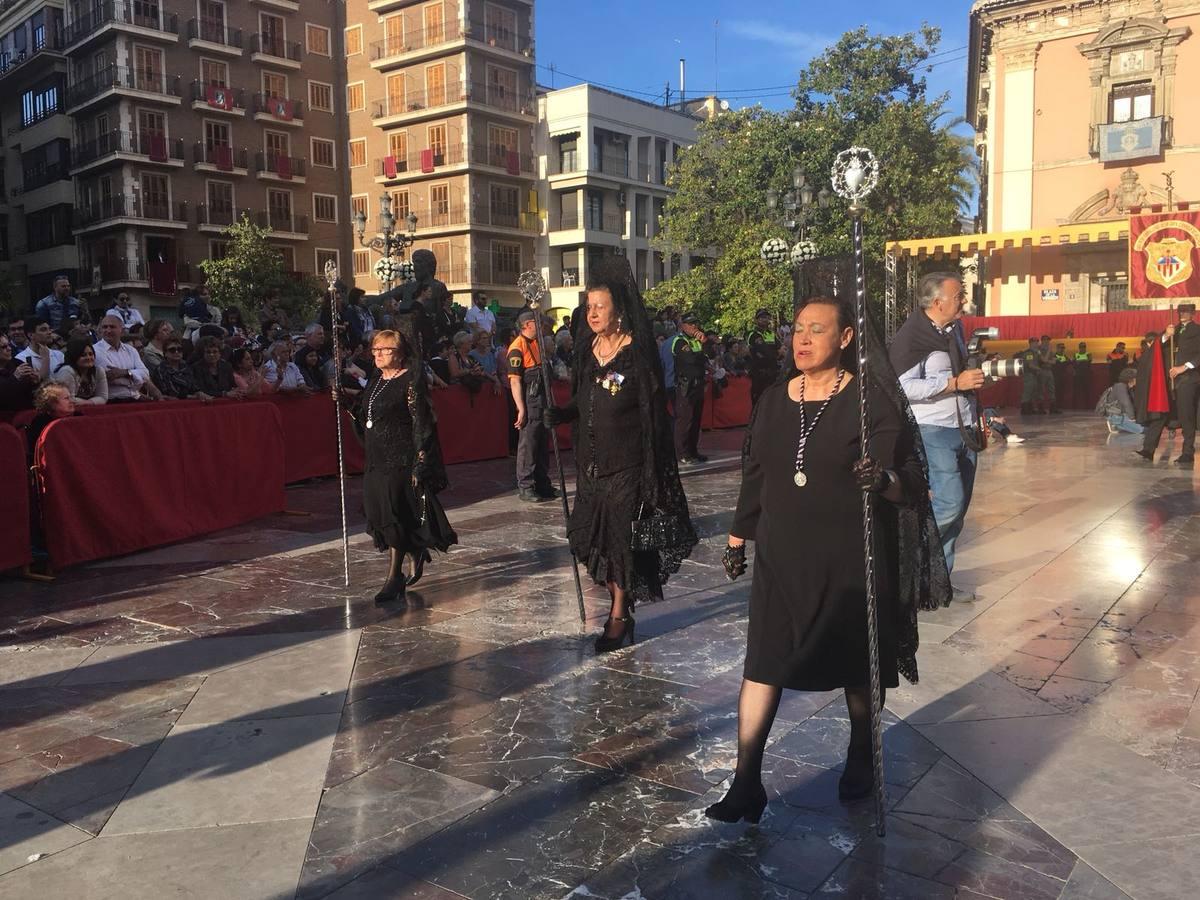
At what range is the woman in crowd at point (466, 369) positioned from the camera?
1397cm

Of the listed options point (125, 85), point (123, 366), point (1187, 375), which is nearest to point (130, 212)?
point (125, 85)

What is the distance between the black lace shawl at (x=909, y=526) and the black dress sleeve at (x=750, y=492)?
0.07 feet

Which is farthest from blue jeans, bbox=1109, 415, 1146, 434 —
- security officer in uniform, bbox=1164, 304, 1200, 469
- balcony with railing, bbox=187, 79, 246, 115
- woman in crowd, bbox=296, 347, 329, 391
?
balcony with railing, bbox=187, 79, 246, 115

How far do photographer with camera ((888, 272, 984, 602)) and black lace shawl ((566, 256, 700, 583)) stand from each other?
4.77 feet

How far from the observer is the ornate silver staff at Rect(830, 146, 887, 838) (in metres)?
3.09

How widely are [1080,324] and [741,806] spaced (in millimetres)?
31310

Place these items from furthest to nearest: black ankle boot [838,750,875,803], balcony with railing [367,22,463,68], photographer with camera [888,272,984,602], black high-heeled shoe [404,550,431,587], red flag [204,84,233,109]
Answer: balcony with railing [367,22,463,68] → red flag [204,84,233,109] → black high-heeled shoe [404,550,431,587] → photographer with camera [888,272,984,602] → black ankle boot [838,750,875,803]

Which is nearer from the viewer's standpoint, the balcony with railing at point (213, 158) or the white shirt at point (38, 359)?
the white shirt at point (38, 359)

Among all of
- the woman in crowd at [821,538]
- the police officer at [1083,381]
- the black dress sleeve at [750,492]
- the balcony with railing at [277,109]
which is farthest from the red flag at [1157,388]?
the balcony with railing at [277,109]

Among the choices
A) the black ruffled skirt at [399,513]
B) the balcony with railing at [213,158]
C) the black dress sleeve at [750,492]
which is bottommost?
the black ruffled skirt at [399,513]

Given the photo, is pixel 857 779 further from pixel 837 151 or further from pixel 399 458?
pixel 837 151

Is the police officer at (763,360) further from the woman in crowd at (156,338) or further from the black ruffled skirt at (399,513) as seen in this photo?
the black ruffled skirt at (399,513)

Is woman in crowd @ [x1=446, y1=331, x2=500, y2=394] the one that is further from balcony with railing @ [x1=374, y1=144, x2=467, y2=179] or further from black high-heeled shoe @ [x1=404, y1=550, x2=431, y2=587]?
balcony with railing @ [x1=374, y1=144, x2=467, y2=179]

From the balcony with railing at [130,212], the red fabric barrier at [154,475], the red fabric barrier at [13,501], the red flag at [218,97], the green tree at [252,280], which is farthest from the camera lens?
Answer: the red flag at [218,97]
